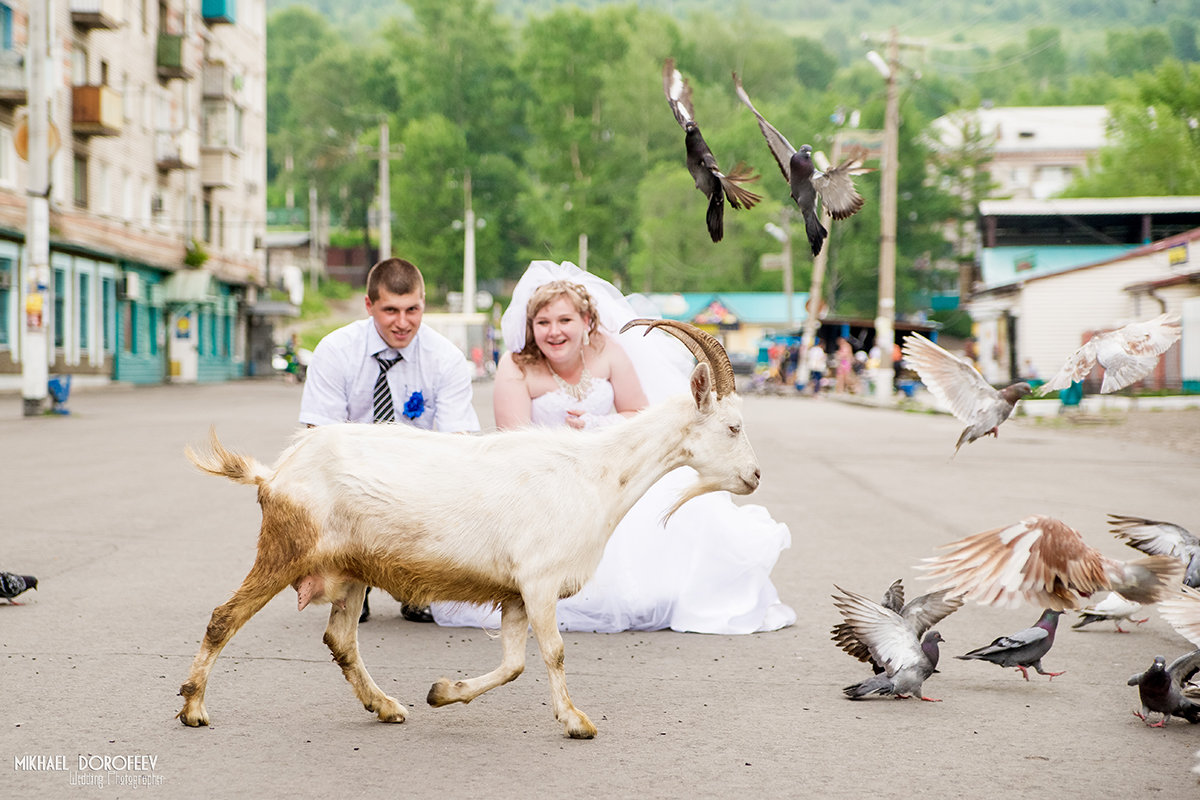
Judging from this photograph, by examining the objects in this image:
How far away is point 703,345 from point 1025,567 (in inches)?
56.1

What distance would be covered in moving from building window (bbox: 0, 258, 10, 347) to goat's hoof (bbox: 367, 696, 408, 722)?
31.2 meters

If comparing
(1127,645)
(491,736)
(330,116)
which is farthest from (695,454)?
(330,116)

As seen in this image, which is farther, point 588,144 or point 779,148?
point 588,144

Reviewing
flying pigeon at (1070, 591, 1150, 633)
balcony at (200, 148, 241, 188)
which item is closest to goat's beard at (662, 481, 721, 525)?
Result: flying pigeon at (1070, 591, 1150, 633)

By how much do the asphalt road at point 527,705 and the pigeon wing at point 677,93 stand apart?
244cm

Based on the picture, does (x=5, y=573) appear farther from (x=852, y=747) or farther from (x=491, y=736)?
(x=852, y=747)

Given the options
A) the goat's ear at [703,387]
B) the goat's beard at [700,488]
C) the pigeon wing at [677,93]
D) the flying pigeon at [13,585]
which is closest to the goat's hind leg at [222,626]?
the goat's beard at [700,488]

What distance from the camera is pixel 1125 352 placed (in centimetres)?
499

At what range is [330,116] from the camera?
339 feet

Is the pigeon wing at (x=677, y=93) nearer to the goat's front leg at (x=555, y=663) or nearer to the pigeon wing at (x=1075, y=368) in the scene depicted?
the pigeon wing at (x=1075, y=368)

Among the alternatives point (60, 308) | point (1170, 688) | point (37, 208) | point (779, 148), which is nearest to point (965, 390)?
point (779, 148)

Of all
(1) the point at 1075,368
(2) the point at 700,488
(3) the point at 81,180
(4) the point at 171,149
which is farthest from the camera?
(4) the point at 171,149

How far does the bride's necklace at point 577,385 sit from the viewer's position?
7.25 metres

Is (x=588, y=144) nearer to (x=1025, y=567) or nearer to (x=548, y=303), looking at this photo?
(x=548, y=303)
